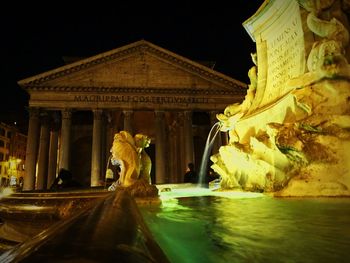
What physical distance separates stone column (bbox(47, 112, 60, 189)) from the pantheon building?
0.22 feet

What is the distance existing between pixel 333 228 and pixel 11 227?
8.74 feet

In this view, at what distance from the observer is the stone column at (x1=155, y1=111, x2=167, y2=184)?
19750 millimetres

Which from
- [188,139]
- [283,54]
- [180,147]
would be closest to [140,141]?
[283,54]

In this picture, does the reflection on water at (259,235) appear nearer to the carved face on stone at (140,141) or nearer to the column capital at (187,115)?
the carved face on stone at (140,141)

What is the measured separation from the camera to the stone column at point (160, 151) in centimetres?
1975

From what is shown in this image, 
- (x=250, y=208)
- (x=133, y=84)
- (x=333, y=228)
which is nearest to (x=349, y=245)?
(x=333, y=228)

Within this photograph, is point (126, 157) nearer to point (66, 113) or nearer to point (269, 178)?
point (269, 178)

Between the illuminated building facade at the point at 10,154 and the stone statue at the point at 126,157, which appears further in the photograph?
the illuminated building facade at the point at 10,154

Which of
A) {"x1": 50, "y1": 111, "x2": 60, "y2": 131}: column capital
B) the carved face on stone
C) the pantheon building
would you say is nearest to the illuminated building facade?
{"x1": 50, "y1": 111, "x2": 60, "y2": 131}: column capital

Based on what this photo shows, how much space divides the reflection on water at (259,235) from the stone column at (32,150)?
738 inches

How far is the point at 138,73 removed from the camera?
20984 mm

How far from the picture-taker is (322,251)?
1.34 meters

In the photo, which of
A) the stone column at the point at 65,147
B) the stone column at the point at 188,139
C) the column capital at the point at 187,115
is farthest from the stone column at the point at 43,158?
the column capital at the point at 187,115

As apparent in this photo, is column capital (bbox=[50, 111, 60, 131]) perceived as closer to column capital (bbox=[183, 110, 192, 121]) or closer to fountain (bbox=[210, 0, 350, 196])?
column capital (bbox=[183, 110, 192, 121])
